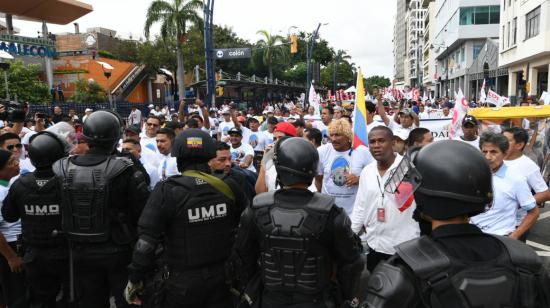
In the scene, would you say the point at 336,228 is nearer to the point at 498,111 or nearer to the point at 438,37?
the point at 498,111

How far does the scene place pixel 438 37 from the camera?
73.1m

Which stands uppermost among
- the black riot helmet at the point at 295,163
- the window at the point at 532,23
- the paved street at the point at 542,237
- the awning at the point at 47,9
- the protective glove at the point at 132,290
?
the awning at the point at 47,9

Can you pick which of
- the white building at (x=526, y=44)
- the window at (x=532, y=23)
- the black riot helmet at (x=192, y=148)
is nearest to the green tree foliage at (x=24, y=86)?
the black riot helmet at (x=192, y=148)

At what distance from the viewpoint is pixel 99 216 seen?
3490mm

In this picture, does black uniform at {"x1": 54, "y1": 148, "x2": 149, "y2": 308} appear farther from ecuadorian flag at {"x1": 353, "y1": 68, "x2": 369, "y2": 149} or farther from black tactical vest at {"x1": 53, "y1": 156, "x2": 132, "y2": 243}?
ecuadorian flag at {"x1": 353, "y1": 68, "x2": 369, "y2": 149}

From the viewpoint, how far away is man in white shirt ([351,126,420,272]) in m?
3.58

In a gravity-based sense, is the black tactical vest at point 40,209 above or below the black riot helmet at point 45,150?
below

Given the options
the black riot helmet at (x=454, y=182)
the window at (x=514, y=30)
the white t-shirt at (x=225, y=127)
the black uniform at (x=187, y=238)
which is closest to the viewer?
the black riot helmet at (x=454, y=182)

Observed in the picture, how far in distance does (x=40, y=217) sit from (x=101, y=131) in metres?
0.93

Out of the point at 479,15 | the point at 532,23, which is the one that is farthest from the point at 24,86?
the point at 479,15

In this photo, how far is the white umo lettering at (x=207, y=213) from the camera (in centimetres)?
309

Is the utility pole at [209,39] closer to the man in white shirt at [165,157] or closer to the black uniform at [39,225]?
the man in white shirt at [165,157]

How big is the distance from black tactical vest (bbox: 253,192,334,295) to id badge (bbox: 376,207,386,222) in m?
1.14

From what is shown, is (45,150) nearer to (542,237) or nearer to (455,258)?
(455,258)
